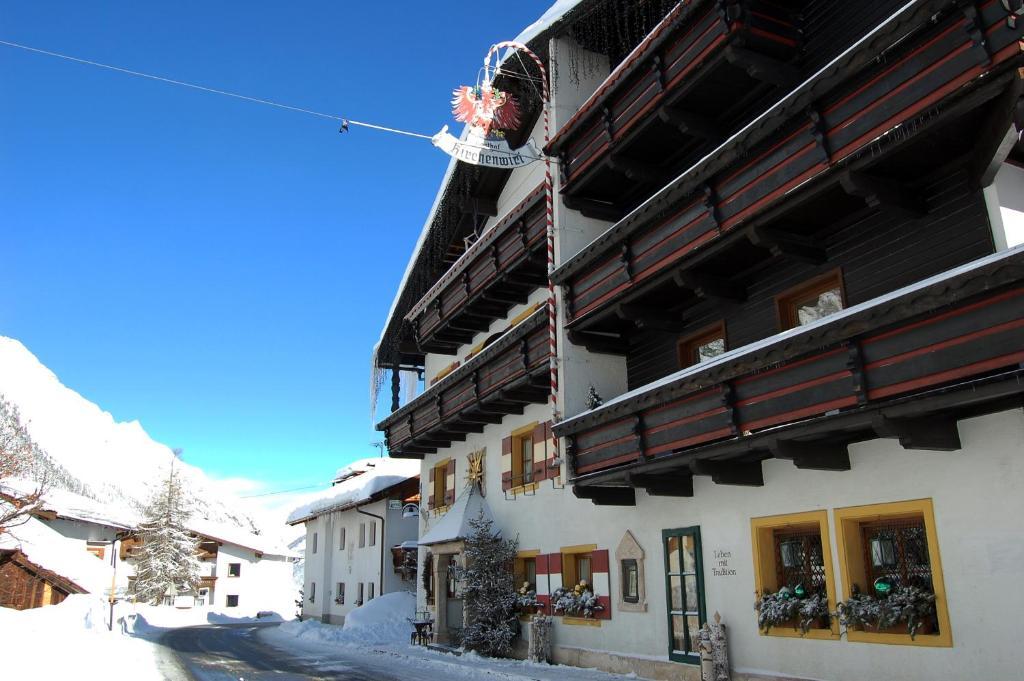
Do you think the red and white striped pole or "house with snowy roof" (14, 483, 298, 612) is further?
"house with snowy roof" (14, 483, 298, 612)

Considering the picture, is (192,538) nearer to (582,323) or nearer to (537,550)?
(537,550)

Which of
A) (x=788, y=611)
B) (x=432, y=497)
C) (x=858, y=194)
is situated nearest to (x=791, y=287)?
(x=858, y=194)

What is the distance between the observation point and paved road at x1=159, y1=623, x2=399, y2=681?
15.8 m

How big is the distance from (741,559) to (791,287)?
4.26 meters

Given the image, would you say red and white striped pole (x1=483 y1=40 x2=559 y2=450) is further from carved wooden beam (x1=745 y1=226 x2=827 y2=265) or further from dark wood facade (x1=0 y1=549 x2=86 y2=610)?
dark wood facade (x1=0 y1=549 x2=86 y2=610)

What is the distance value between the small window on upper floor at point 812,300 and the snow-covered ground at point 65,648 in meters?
12.4

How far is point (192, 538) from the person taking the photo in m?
57.4

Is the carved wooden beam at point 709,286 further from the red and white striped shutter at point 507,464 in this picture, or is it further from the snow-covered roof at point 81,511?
the snow-covered roof at point 81,511

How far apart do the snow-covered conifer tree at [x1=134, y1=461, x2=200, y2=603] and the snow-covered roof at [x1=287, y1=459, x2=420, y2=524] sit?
17.0 metres

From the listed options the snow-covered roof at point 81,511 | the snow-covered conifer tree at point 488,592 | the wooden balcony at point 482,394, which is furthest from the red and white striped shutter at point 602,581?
the snow-covered roof at point 81,511

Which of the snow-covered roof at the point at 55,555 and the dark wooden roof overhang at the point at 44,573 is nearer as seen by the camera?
the dark wooden roof overhang at the point at 44,573

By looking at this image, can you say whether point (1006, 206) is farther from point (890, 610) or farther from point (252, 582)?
point (252, 582)

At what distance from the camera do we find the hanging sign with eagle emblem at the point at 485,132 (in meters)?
16.0

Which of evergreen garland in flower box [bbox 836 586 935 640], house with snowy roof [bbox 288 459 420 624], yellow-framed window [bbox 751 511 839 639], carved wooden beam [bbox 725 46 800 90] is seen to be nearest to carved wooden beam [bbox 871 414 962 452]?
evergreen garland in flower box [bbox 836 586 935 640]
